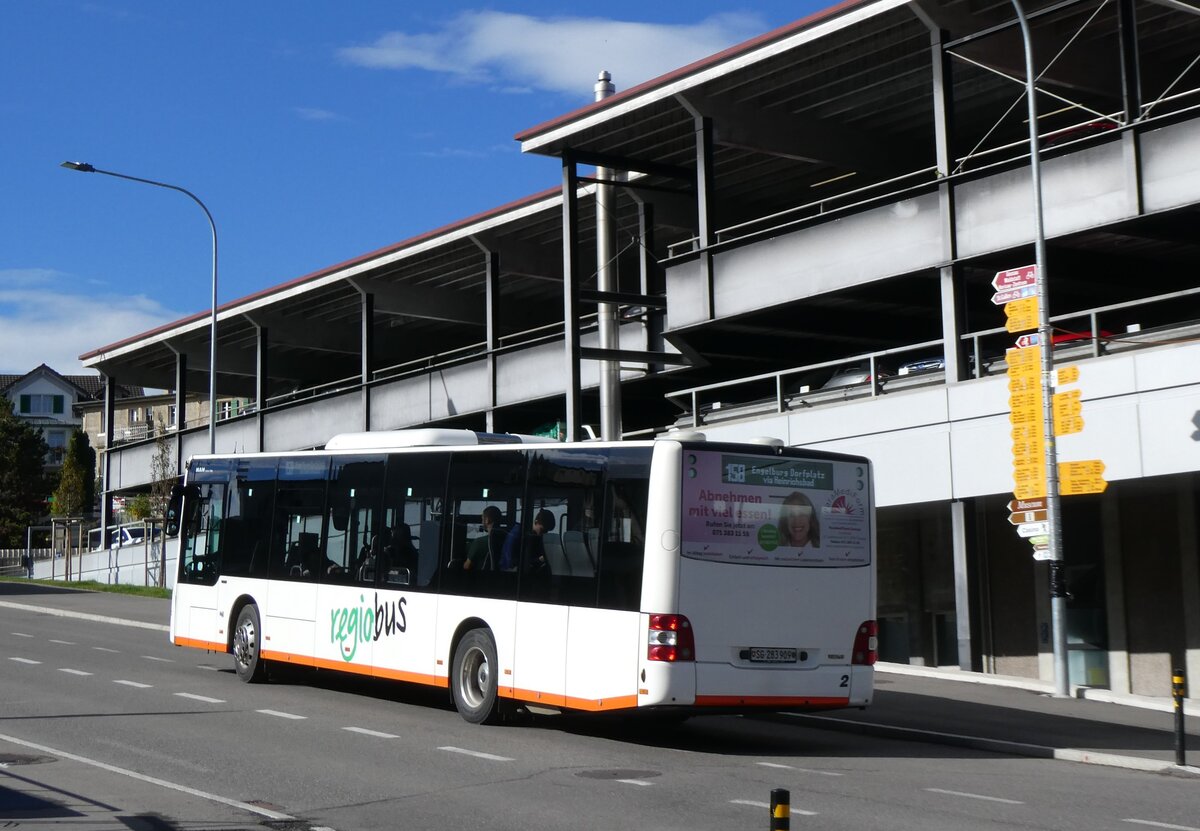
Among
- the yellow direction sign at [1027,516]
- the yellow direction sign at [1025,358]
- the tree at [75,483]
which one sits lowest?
the yellow direction sign at [1027,516]

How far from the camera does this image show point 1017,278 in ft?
65.0

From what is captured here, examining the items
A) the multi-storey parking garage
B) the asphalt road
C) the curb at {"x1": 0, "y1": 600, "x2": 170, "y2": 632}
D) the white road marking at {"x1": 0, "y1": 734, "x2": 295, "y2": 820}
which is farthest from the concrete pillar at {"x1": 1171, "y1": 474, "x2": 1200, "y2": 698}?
the curb at {"x1": 0, "y1": 600, "x2": 170, "y2": 632}

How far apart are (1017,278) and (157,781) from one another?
1320 cm

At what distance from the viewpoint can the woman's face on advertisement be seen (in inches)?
550

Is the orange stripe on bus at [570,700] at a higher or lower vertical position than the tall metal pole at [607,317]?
lower

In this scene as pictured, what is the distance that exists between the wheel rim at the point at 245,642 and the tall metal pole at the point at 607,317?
13793 millimetres

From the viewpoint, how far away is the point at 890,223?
992 inches

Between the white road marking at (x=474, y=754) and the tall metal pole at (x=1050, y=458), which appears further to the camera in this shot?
the tall metal pole at (x=1050, y=458)

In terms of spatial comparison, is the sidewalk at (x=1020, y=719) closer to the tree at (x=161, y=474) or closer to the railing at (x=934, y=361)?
the railing at (x=934, y=361)

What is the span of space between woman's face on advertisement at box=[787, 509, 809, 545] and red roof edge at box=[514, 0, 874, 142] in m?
13.0

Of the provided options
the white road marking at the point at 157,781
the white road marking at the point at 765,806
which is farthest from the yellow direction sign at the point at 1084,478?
the white road marking at the point at 157,781

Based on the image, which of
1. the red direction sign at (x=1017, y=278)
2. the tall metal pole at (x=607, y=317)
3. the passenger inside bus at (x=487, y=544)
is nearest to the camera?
the passenger inside bus at (x=487, y=544)

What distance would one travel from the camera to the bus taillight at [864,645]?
14242mm

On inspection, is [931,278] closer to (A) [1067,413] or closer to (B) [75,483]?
(A) [1067,413]
